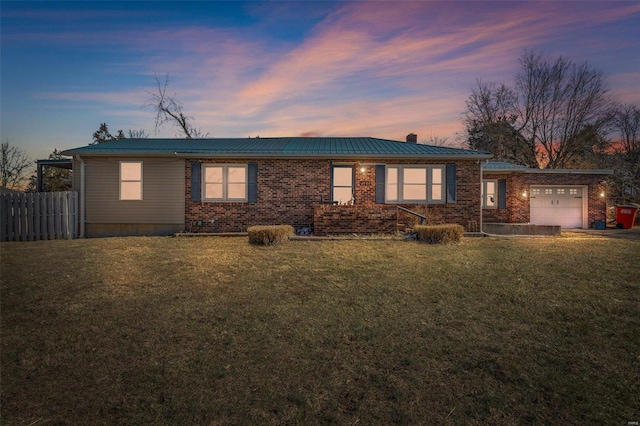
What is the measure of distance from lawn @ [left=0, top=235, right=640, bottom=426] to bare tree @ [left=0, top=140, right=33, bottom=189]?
99.1 ft

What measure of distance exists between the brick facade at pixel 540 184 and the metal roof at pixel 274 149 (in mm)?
5487

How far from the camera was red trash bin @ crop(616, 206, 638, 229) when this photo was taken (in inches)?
670

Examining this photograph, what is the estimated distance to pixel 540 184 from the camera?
55.9ft

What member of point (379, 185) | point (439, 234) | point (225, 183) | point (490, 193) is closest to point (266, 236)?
point (225, 183)

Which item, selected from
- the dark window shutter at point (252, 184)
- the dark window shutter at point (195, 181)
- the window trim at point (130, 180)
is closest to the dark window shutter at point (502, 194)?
the dark window shutter at point (252, 184)

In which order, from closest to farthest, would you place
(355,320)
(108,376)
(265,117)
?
(108,376) < (355,320) < (265,117)

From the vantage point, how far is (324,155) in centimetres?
1238

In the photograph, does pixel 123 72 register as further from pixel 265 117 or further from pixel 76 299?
pixel 76 299

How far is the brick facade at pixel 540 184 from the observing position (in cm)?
1692

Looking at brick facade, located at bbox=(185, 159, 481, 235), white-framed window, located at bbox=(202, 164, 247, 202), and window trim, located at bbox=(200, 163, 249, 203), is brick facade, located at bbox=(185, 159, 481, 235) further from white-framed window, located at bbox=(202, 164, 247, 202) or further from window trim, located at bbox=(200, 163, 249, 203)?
white-framed window, located at bbox=(202, 164, 247, 202)

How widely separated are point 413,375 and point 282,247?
6512 mm

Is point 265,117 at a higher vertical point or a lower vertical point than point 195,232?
higher

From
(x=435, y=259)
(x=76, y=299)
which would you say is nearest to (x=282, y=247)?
(x=435, y=259)

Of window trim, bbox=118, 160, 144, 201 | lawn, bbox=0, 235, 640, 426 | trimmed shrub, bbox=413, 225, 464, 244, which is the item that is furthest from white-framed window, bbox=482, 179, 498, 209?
window trim, bbox=118, 160, 144, 201
